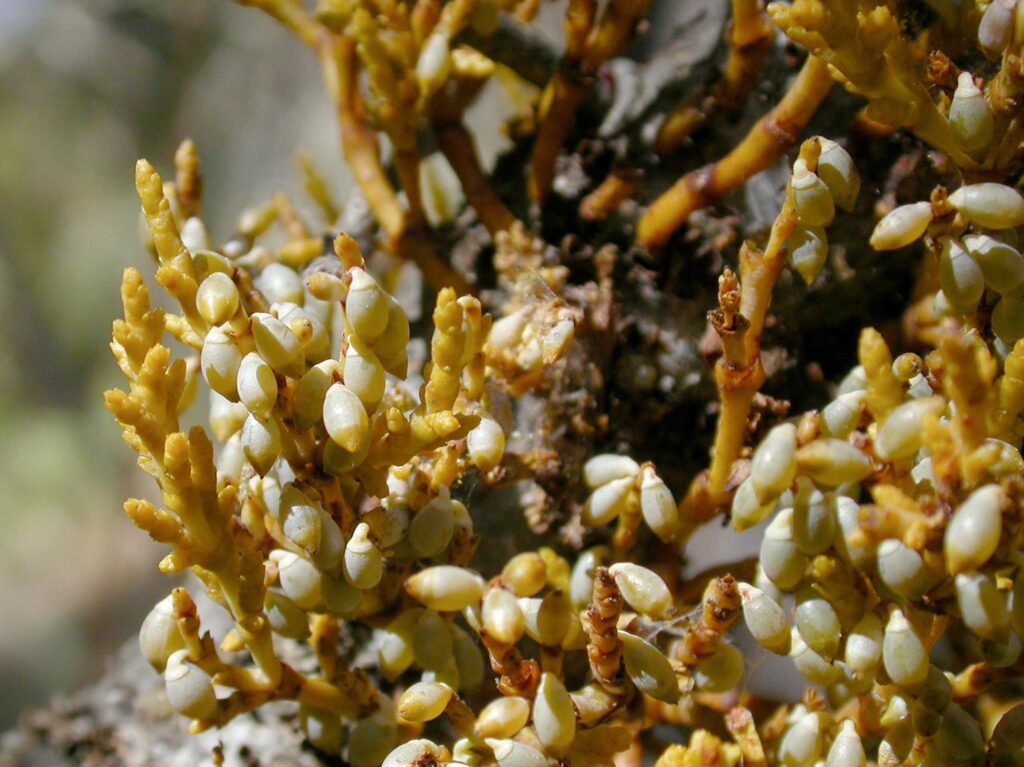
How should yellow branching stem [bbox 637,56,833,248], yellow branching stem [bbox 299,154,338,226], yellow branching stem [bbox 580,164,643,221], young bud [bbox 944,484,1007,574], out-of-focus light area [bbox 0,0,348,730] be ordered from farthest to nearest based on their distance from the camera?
out-of-focus light area [bbox 0,0,348,730]
yellow branching stem [bbox 299,154,338,226]
yellow branching stem [bbox 580,164,643,221]
yellow branching stem [bbox 637,56,833,248]
young bud [bbox 944,484,1007,574]

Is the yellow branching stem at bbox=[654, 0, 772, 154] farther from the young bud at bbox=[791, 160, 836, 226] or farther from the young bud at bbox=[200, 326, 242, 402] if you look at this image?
the young bud at bbox=[200, 326, 242, 402]

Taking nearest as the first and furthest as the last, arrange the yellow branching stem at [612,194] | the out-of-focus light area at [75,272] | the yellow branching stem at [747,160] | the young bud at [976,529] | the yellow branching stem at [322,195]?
1. the young bud at [976,529]
2. the yellow branching stem at [747,160]
3. the yellow branching stem at [612,194]
4. the yellow branching stem at [322,195]
5. the out-of-focus light area at [75,272]

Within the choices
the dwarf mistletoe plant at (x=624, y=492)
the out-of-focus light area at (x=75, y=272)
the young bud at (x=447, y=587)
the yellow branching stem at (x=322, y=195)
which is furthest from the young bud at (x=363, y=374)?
the out-of-focus light area at (x=75, y=272)

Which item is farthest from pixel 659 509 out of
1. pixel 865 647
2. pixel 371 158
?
pixel 371 158

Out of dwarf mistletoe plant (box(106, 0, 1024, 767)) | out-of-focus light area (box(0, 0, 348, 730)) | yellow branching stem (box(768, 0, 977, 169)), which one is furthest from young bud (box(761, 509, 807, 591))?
out-of-focus light area (box(0, 0, 348, 730))

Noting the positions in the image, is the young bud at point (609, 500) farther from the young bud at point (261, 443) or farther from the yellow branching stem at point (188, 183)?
the yellow branching stem at point (188, 183)

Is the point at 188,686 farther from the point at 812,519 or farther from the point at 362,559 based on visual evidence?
the point at 812,519

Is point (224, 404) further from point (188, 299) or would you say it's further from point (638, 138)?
point (638, 138)

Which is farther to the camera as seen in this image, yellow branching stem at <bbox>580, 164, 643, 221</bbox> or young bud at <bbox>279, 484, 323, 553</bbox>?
yellow branching stem at <bbox>580, 164, 643, 221</bbox>
